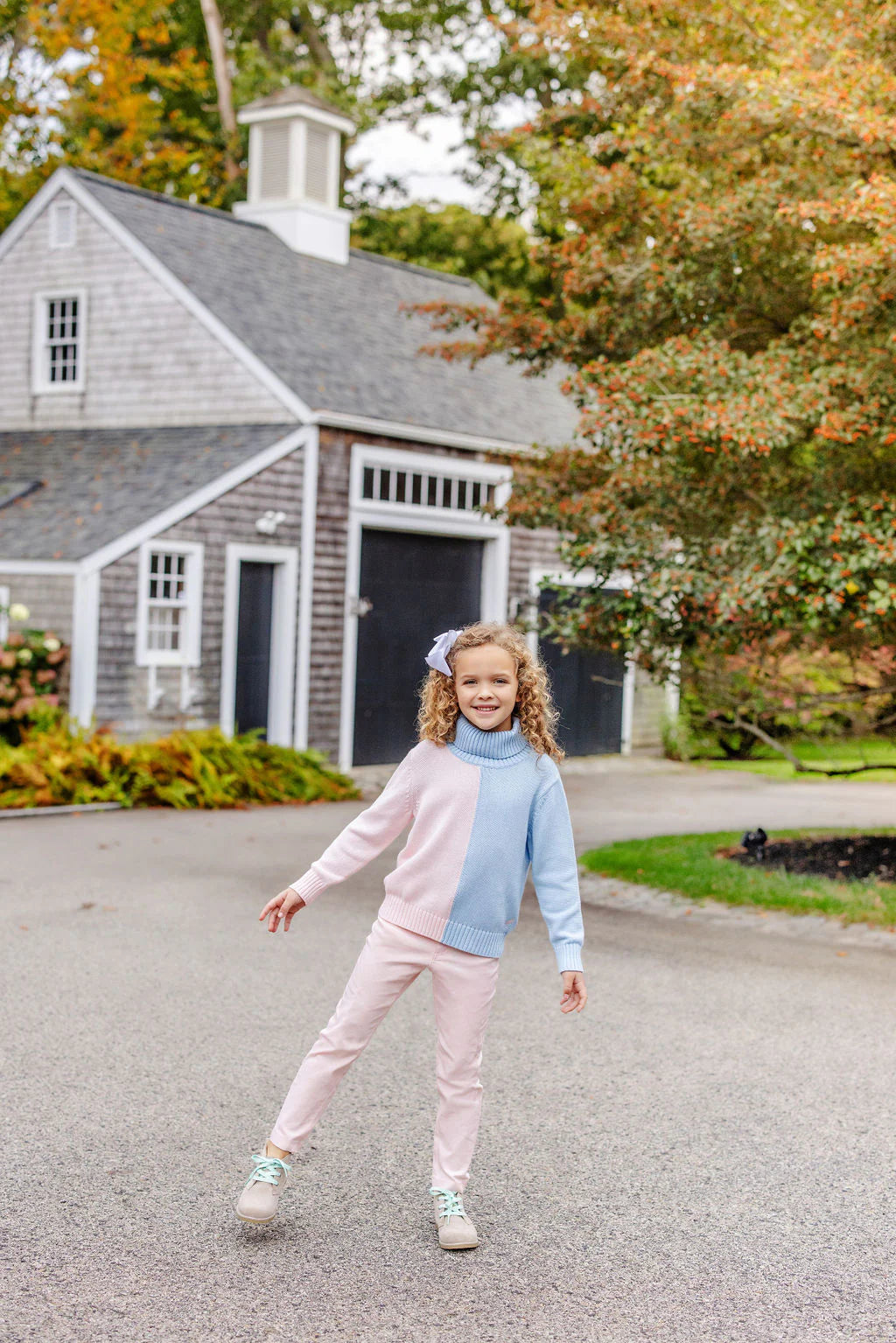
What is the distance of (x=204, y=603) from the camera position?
1575 cm

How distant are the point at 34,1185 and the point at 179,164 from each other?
27.7m

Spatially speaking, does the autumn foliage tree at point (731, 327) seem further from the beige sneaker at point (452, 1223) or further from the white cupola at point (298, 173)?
the white cupola at point (298, 173)

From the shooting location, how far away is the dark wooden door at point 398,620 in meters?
17.7

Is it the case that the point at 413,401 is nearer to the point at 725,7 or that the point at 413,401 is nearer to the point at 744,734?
the point at 744,734

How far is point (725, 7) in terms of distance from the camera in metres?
9.88

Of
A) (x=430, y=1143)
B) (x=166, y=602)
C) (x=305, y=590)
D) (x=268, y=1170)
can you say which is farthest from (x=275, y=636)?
(x=268, y=1170)

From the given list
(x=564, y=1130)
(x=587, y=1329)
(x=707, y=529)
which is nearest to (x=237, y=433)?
(x=707, y=529)

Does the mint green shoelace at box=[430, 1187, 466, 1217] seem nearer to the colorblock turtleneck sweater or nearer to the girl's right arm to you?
the colorblock turtleneck sweater

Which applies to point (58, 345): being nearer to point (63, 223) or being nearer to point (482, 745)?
point (63, 223)

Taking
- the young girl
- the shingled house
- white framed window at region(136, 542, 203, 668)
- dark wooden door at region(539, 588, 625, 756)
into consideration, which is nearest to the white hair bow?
the young girl

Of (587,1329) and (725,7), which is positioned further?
(725,7)

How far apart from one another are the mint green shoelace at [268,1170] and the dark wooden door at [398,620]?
1350 centimetres

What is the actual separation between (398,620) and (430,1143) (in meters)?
13.4

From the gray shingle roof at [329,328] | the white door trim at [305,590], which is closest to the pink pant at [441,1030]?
the white door trim at [305,590]
